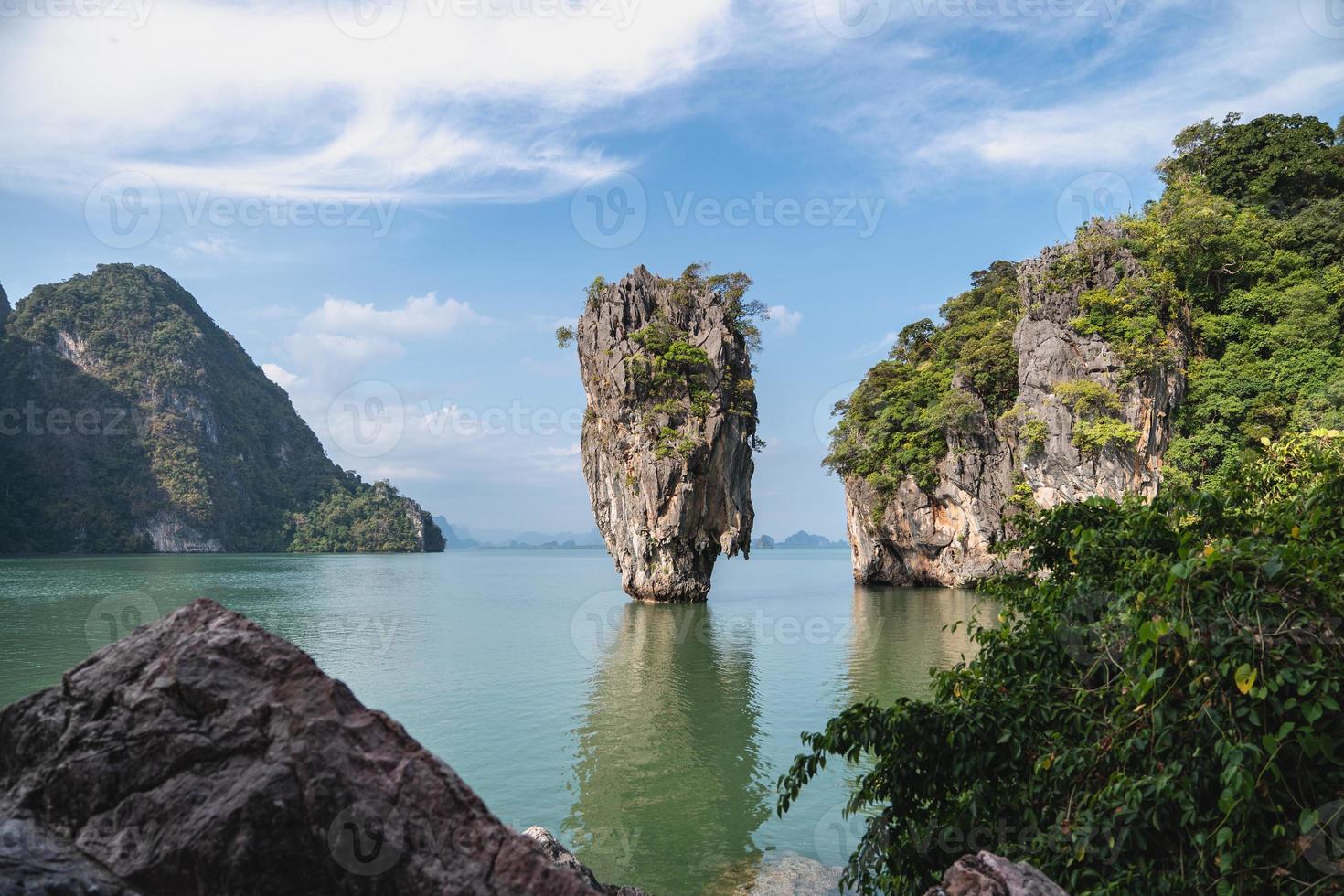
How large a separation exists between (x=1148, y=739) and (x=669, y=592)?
29871 mm

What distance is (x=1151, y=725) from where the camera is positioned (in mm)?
3457

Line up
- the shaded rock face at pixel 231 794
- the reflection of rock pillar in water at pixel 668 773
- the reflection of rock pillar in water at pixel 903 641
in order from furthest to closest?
the reflection of rock pillar in water at pixel 903 641 → the reflection of rock pillar in water at pixel 668 773 → the shaded rock face at pixel 231 794

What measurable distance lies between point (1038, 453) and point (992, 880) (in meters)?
31.3

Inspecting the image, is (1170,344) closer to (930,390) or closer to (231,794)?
(930,390)

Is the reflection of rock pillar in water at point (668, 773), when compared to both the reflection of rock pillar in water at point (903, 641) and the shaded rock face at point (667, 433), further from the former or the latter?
the shaded rock face at point (667, 433)

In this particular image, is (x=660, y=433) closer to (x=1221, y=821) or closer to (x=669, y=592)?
(x=669, y=592)

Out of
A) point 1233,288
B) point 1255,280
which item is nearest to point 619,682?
point 1233,288

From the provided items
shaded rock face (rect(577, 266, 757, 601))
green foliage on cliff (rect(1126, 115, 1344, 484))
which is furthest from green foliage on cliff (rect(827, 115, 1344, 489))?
shaded rock face (rect(577, 266, 757, 601))

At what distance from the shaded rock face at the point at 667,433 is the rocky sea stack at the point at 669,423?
5 cm

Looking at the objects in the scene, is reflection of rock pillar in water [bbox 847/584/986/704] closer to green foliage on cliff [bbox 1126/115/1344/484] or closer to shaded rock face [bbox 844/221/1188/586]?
shaded rock face [bbox 844/221/1188/586]

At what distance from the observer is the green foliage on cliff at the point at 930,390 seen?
1421 inches

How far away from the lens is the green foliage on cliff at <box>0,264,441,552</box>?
287ft

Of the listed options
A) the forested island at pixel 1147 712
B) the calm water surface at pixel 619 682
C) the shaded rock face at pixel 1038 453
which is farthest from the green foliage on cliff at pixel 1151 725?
the shaded rock face at pixel 1038 453

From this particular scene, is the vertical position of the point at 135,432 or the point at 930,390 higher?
the point at 135,432
